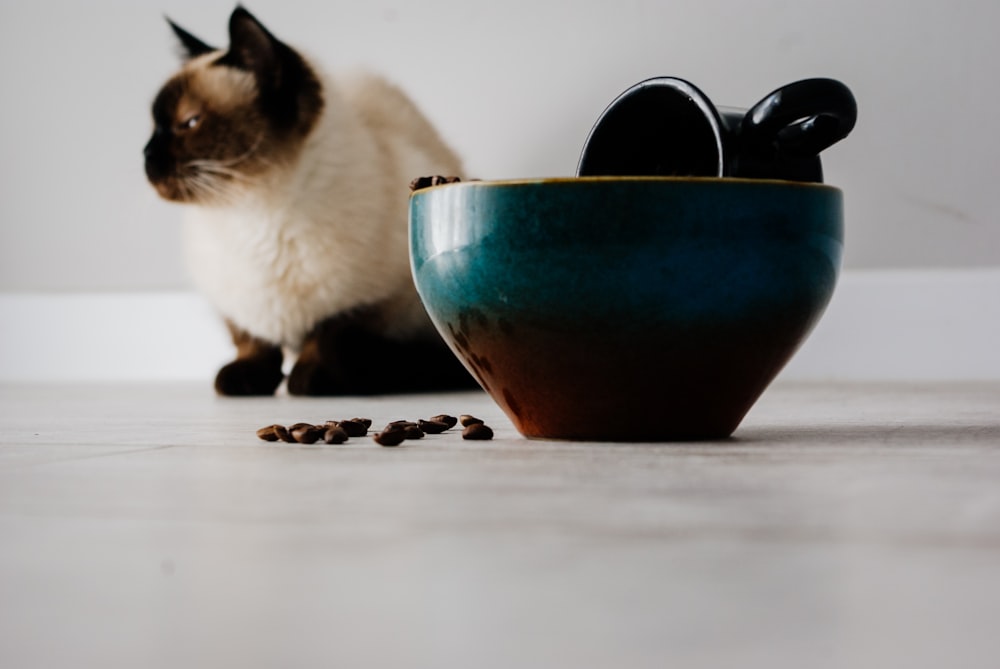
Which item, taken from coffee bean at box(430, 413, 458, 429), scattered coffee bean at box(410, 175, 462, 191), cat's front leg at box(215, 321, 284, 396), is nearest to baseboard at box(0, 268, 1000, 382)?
cat's front leg at box(215, 321, 284, 396)

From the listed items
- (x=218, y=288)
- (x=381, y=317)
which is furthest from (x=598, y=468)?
(x=218, y=288)

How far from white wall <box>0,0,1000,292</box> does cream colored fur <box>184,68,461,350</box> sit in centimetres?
43

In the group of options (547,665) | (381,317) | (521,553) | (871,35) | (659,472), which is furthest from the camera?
(871,35)

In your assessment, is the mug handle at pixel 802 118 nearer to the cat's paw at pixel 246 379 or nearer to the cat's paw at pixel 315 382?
the cat's paw at pixel 315 382

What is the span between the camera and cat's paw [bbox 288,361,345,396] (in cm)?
153

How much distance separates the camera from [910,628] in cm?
34

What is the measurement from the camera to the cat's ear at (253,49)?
5.19ft

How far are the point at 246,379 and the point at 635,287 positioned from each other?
974 mm

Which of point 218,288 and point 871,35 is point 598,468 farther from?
point 871,35

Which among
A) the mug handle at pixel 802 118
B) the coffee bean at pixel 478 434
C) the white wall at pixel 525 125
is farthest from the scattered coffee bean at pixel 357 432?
the white wall at pixel 525 125

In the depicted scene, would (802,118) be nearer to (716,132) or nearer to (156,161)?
(716,132)

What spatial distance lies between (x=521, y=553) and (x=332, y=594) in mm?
91

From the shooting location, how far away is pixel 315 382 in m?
1.53

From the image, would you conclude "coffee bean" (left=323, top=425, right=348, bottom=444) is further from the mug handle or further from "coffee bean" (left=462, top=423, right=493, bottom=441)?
the mug handle
